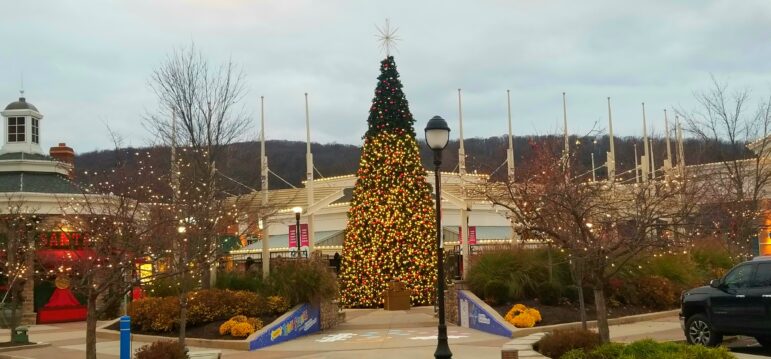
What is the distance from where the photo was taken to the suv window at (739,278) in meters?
14.1

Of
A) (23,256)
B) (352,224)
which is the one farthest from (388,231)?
(23,256)

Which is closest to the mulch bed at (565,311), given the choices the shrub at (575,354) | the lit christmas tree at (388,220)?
the lit christmas tree at (388,220)

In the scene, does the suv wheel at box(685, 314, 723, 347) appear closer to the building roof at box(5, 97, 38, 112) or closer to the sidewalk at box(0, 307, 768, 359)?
the sidewalk at box(0, 307, 768, 359)

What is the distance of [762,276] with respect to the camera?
13797 millimetres

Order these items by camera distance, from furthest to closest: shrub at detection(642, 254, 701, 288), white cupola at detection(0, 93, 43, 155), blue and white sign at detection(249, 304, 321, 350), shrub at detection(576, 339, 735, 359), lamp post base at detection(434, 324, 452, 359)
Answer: white cupola at detection(0, 93, 43, 155), shrub at detection(642, 254, 701, 288), blue and white sign at detection(249, 304, 321, 350), lamp post base at detection(434, 324, 452, 359), shrub at detection(576, 339, 735, 359)

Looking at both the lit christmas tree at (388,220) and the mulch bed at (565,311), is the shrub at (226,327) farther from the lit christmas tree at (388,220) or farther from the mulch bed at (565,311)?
the lit christmas tree at (388,220)

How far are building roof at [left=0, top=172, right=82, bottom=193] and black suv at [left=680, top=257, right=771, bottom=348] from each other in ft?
80.1

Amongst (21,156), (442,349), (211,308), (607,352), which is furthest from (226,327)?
(21,156)

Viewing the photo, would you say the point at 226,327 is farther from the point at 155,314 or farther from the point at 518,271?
the point at 518,271

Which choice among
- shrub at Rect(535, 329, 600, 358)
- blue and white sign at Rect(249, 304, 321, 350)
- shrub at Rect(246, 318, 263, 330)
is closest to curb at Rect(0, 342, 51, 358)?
shrub at Rect(246, 318, 263, 330)

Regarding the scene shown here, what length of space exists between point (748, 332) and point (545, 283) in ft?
29.3

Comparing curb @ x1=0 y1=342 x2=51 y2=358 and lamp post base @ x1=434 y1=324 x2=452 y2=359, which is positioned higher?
lamp post base @ x1=434 y1=324 x2=452 y2=359

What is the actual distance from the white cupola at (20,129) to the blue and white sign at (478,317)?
2210cm

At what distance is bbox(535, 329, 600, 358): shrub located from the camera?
12109 mm
